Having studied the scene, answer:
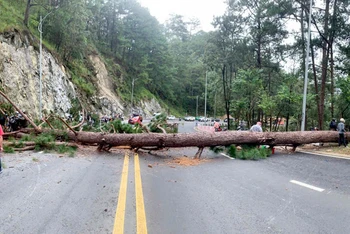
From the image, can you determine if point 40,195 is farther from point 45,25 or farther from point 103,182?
point 45,25

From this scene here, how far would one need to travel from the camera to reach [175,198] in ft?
18.0

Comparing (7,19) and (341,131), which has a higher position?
(7,19)

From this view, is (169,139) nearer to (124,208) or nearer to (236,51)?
(124,208)

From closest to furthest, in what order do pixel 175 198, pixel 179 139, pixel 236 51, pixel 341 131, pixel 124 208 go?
pixel 124 208, pixel 175 198, pixel 179 139, pixel 341 131, pixel 236 51

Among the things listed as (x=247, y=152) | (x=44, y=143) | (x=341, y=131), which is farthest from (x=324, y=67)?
(x=44, y=143)

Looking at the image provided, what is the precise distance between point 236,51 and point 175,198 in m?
33.1

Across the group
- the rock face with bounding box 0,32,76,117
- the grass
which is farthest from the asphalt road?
the grass

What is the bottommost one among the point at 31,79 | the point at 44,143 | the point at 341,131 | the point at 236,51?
the point at 44,143

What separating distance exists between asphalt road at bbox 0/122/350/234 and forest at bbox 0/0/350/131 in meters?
11.3

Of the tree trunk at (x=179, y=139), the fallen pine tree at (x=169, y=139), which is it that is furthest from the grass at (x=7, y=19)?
the tree trunk at (x=179, y=139)

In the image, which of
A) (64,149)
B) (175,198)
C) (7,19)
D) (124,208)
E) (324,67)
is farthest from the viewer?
(7,19)

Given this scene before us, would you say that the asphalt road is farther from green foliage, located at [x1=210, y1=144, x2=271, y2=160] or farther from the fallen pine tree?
the fallen pine tree

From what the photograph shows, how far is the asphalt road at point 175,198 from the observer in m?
4.11

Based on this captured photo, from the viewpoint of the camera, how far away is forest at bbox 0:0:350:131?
74.8 ft
